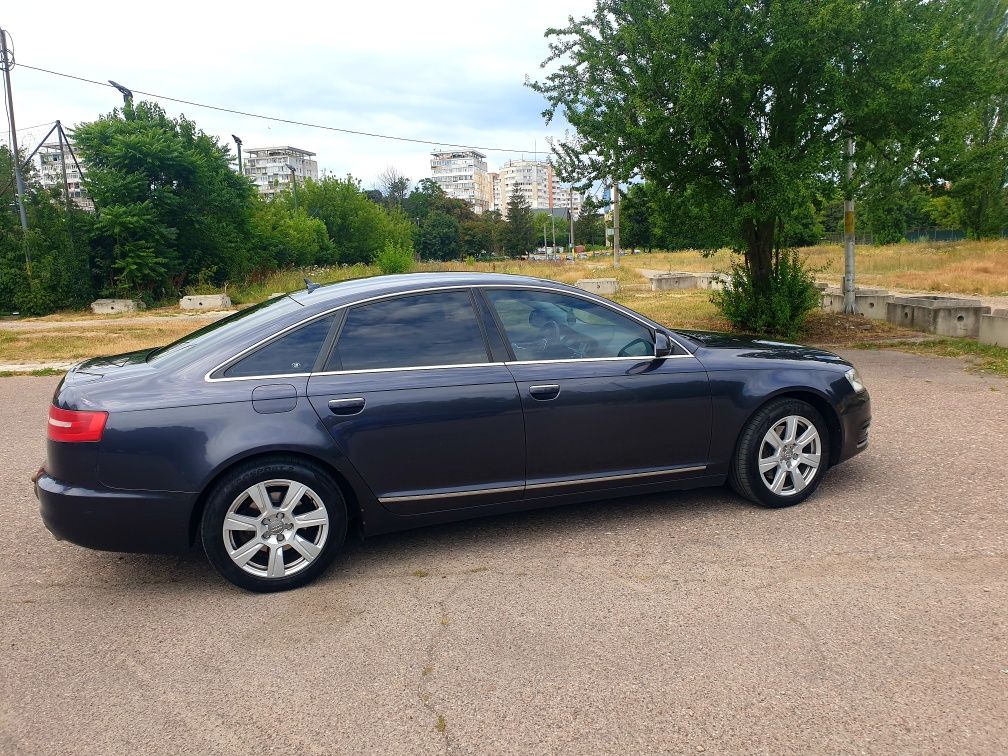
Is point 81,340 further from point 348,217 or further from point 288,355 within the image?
point 348,217

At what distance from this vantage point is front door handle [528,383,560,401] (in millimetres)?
4125

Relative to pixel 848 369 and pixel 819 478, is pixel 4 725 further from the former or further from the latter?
pixel 848 369

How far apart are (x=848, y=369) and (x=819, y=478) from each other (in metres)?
0.75

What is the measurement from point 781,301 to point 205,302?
20.2 metres

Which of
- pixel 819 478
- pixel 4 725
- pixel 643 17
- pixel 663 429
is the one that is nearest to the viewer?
pixel 4 725

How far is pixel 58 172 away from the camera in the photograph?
27.7m

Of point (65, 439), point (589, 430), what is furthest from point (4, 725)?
point (589, 430)

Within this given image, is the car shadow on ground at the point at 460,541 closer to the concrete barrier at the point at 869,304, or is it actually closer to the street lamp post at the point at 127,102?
the concrete barrier at the point at 869,304

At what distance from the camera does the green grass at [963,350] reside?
983 cm

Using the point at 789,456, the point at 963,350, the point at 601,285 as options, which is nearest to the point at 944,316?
the point at 963,350

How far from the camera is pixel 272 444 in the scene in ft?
12.0

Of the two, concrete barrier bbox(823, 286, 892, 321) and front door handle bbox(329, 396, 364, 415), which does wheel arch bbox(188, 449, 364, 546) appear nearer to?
front door handle bbox(329, 396, 364, 415)

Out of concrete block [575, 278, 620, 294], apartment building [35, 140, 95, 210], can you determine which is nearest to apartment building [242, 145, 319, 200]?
apartment building [35, 140, 95, 210]

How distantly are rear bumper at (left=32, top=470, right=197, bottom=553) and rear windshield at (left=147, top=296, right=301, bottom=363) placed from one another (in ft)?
2.78
